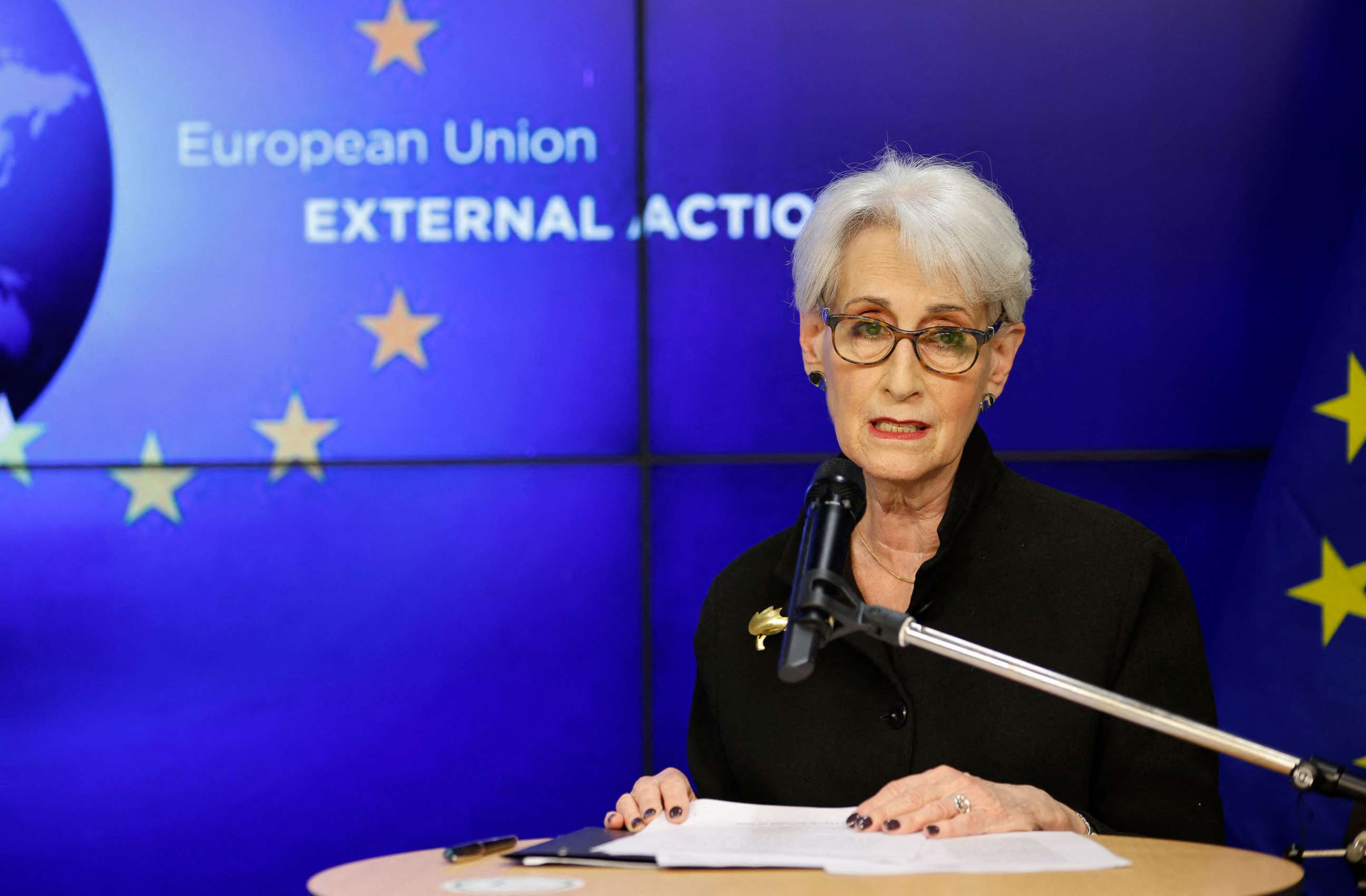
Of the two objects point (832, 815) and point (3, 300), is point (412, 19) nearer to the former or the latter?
point (3, 300)

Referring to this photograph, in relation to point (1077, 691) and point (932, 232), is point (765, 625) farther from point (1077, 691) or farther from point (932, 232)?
point (1077, 691)

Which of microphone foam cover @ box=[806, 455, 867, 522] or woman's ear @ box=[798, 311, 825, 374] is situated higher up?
woman's ear @ box=[798, 311, 825, 374]

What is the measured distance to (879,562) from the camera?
77.7 inches

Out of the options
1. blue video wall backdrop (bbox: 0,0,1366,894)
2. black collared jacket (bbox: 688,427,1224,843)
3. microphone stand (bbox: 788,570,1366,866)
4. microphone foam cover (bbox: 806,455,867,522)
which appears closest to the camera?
microphone stand (bbox: 788,570,1366,866)

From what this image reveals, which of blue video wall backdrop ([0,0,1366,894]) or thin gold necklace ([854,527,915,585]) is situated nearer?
thin gold necklace ([854,527,915,585])

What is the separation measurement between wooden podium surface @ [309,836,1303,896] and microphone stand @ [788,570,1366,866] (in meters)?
0.10

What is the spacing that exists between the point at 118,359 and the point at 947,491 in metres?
1.93

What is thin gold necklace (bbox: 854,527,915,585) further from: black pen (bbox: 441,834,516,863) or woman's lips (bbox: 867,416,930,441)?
black pen (bbox: 441,834,516,863)

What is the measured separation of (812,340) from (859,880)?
3.30 ft

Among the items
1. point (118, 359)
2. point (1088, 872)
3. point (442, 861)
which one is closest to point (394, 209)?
point (118, 359)

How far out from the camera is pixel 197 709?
9.55 feet

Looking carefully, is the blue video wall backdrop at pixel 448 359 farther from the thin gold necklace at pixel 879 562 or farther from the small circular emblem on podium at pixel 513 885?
the small circular emblem on podium at pixel 513 885

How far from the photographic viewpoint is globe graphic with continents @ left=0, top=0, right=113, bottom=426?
9.59 ft

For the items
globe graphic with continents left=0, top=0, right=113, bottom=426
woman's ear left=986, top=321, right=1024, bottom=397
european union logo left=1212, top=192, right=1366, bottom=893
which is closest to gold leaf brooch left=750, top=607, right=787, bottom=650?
woman's ear left=986, top=321, right=1024, bottom=397
